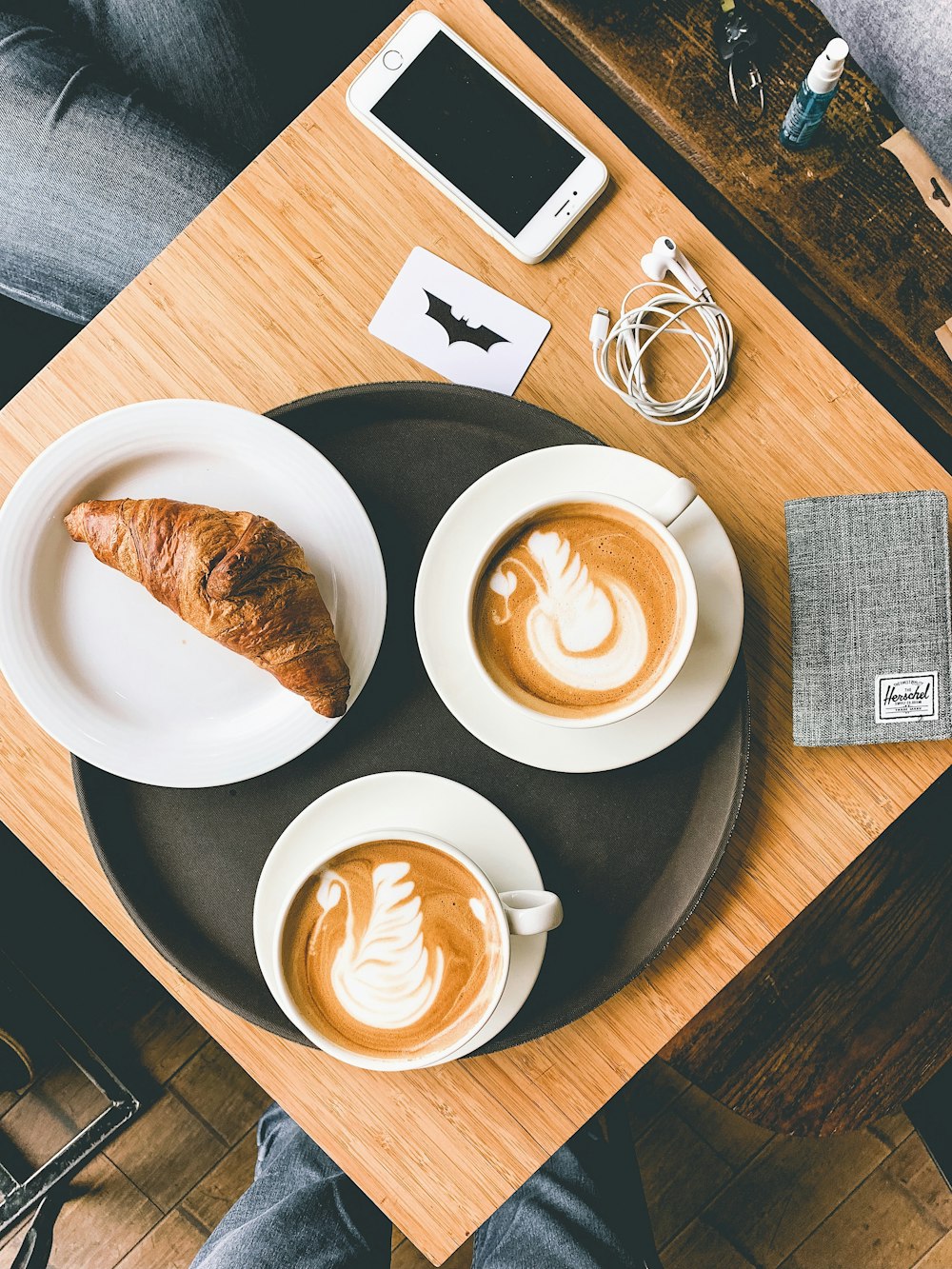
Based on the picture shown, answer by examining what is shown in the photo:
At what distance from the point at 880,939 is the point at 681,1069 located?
32 cm

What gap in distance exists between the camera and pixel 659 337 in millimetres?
930

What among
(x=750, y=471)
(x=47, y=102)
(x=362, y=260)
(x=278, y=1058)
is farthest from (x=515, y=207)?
(x=278, y=1058)

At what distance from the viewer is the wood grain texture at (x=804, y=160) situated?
126 centimetres

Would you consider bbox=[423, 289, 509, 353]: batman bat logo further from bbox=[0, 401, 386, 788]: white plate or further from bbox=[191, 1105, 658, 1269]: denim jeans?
bbox=[191, 1105, 658, 1269]: denim jeans

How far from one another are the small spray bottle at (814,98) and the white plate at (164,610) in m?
0.76

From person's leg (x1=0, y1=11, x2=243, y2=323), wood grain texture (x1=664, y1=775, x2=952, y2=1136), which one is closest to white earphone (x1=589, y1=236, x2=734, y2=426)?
person's leg (x1=0, y1=11, x2=243, y2=323)

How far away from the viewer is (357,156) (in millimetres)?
934

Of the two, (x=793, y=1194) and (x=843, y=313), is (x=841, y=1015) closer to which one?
(x=793, y=1194)

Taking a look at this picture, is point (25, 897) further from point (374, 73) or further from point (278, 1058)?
point (374, 73)

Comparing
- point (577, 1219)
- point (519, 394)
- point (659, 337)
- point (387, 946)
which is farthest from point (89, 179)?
point (577, 1219)

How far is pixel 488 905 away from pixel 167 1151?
4.08 ft

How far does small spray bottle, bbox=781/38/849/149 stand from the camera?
1056 millimetres

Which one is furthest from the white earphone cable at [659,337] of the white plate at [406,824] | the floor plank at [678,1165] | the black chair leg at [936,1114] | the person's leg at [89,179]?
the floor plank at [678,1165]

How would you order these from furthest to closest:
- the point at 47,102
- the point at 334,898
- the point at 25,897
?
the point at 25,897
the point at 47,102
the point at 334,898
